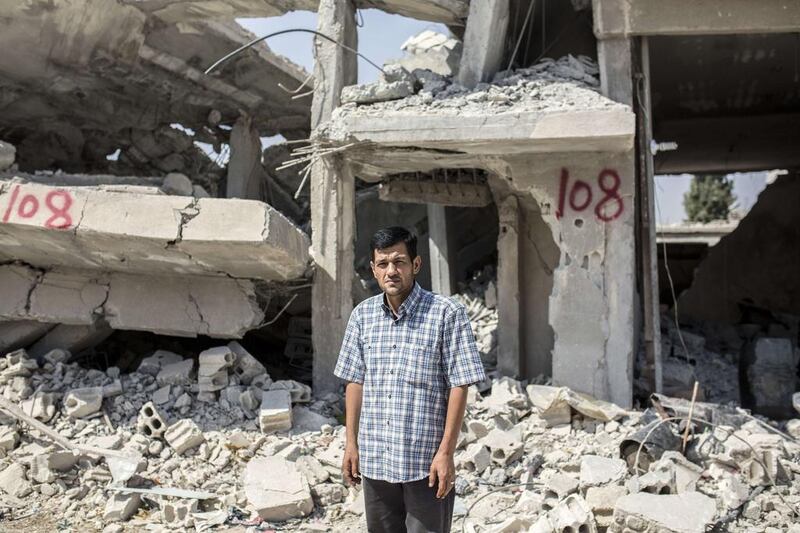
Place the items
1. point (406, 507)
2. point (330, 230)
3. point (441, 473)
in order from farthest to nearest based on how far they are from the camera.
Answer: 1. point (330, 230)
2. point (406, 507)
3. point (441, 473)

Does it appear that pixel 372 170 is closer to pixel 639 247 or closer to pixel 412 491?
pixel 639 247

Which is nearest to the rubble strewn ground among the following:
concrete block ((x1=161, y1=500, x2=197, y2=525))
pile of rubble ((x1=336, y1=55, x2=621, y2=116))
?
concrete block ((x1=161, y1=500, x2=197, y2=525))

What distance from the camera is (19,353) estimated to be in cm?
672

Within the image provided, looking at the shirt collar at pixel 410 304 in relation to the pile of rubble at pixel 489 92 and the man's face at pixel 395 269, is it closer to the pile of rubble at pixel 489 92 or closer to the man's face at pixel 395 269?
the man's face at pixel 395 269

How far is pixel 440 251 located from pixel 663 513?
6429mm

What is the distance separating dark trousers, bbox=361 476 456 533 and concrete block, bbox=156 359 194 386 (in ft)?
13.6

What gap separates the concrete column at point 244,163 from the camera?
10633 mm

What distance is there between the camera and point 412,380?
2807mm

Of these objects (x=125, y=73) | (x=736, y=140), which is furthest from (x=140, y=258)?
(x=736, y=140)

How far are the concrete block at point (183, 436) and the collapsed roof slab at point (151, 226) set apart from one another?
1.44 metres

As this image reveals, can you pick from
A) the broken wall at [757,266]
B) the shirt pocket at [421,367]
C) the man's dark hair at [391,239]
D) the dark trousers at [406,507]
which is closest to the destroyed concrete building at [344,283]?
the dark trousers at [406,507]

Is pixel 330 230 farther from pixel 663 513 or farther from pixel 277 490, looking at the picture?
pixel 663 513

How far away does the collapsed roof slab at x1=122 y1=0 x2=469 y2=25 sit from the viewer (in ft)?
24.0

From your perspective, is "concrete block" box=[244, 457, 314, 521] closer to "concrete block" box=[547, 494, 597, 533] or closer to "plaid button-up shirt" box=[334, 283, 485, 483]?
"concrete block" box=[547, 494, 597, 533]
